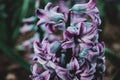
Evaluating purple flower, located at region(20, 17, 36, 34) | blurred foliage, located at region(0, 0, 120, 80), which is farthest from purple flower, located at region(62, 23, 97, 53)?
blurred foliage, located at region(0, 0, 120, 80)

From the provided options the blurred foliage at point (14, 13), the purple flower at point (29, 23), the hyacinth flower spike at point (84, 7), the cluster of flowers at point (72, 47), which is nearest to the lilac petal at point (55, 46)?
the cluster of flowers at point (72, 47)

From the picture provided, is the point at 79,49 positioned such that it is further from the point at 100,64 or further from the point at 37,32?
the point at 37,32

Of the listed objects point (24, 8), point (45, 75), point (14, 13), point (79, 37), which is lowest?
point (14, 13)

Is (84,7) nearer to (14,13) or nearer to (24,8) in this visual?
(24,8)

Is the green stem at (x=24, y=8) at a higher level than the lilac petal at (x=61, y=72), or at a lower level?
lower

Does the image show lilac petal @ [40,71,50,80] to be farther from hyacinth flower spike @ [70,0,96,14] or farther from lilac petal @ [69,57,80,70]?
hyacinth flower spike @ [70,0,96,14]

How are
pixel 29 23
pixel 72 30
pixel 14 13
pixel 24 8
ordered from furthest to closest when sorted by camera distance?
pixel 14 13 < pixel 24 8 < pixel 29 23 < pixel 72 30

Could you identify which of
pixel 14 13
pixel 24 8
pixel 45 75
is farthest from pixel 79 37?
pixel 14 13

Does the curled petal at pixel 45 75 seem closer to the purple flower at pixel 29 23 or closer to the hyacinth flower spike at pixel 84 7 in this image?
the hyacinth flower spike at pixel 84 7
